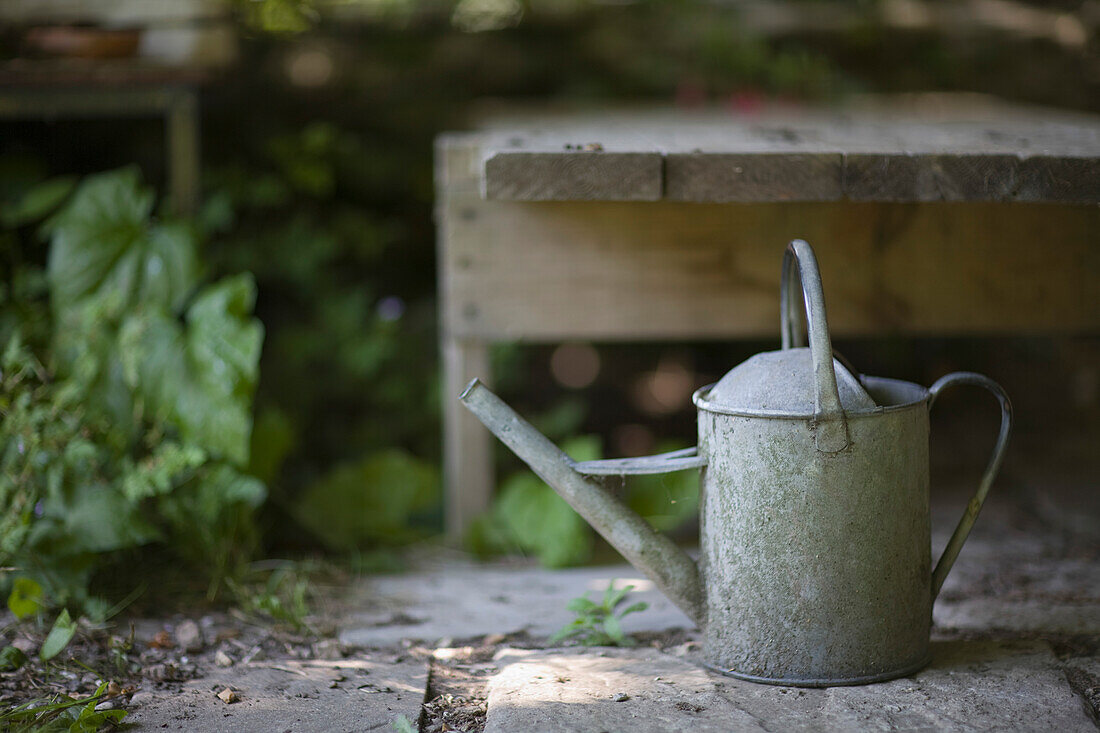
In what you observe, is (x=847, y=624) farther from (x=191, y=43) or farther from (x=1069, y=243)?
(x=191, y=43)

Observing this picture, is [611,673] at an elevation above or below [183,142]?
below

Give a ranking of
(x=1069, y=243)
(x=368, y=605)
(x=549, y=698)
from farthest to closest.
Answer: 1. (x=1069, y=243)
2. (x=368, y=605)
3. (x=549, y=698)

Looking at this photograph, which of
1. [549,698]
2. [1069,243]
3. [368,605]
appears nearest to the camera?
[549,698]

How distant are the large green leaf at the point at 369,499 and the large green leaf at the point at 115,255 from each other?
0.71m

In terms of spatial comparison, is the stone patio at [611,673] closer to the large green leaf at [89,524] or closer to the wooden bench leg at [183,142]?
the large green leaf at [89,524]

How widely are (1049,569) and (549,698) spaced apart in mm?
1538

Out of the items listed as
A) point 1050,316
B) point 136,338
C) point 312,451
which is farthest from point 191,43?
point 1050,316

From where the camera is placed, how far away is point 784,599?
192cm

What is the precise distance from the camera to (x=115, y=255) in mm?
2924

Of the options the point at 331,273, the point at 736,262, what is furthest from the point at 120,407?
the point at 736,262

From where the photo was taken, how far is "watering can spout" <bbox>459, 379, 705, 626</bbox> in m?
2.02

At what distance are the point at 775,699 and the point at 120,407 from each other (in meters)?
1.79

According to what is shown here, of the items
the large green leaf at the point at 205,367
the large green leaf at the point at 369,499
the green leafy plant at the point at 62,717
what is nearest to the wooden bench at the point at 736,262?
the large green leaf at the point at 369,499

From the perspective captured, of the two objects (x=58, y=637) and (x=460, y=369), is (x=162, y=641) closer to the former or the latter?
(x=58, y=637)
